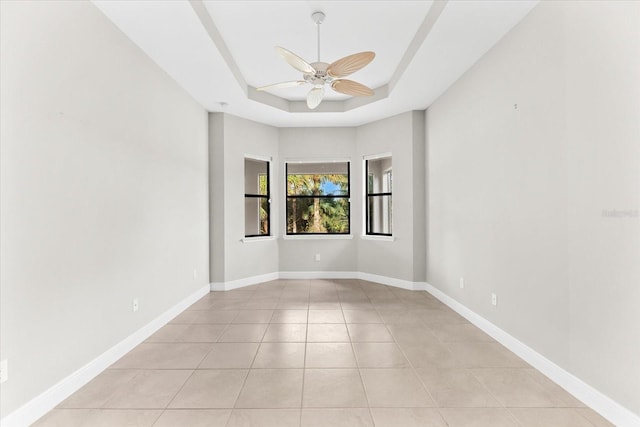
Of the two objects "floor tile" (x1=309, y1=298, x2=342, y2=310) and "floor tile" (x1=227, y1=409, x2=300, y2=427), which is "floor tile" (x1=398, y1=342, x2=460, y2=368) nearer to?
"floor tile" (x1=227, y1=409, x2=300, y2=427)

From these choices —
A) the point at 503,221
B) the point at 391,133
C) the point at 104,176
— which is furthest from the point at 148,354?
the point at 391,133

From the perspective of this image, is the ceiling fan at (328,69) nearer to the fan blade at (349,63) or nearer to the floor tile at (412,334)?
the fan blade at (349,63)

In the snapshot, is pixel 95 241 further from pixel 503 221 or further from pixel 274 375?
pixel 503 221

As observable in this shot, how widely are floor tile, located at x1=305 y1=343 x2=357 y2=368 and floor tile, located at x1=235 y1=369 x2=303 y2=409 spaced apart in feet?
0.62

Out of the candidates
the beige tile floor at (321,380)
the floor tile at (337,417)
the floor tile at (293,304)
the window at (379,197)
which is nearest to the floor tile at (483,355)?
the beige tile floor at (321,380)

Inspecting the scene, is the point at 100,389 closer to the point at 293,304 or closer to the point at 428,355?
the point at 293,304

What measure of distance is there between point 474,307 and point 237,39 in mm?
3656

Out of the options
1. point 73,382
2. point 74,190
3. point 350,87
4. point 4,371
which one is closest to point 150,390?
point 73,382

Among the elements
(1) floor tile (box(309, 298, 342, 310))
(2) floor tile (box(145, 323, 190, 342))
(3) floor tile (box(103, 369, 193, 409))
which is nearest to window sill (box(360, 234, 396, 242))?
(1) floor tile (box(309, 298, 342, 310))

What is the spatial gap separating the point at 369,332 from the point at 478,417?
139 cm

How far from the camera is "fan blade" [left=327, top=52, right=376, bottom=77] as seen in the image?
2605 millimetres

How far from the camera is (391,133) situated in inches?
204

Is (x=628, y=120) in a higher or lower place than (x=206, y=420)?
higher

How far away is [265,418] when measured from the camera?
6.08 feet
